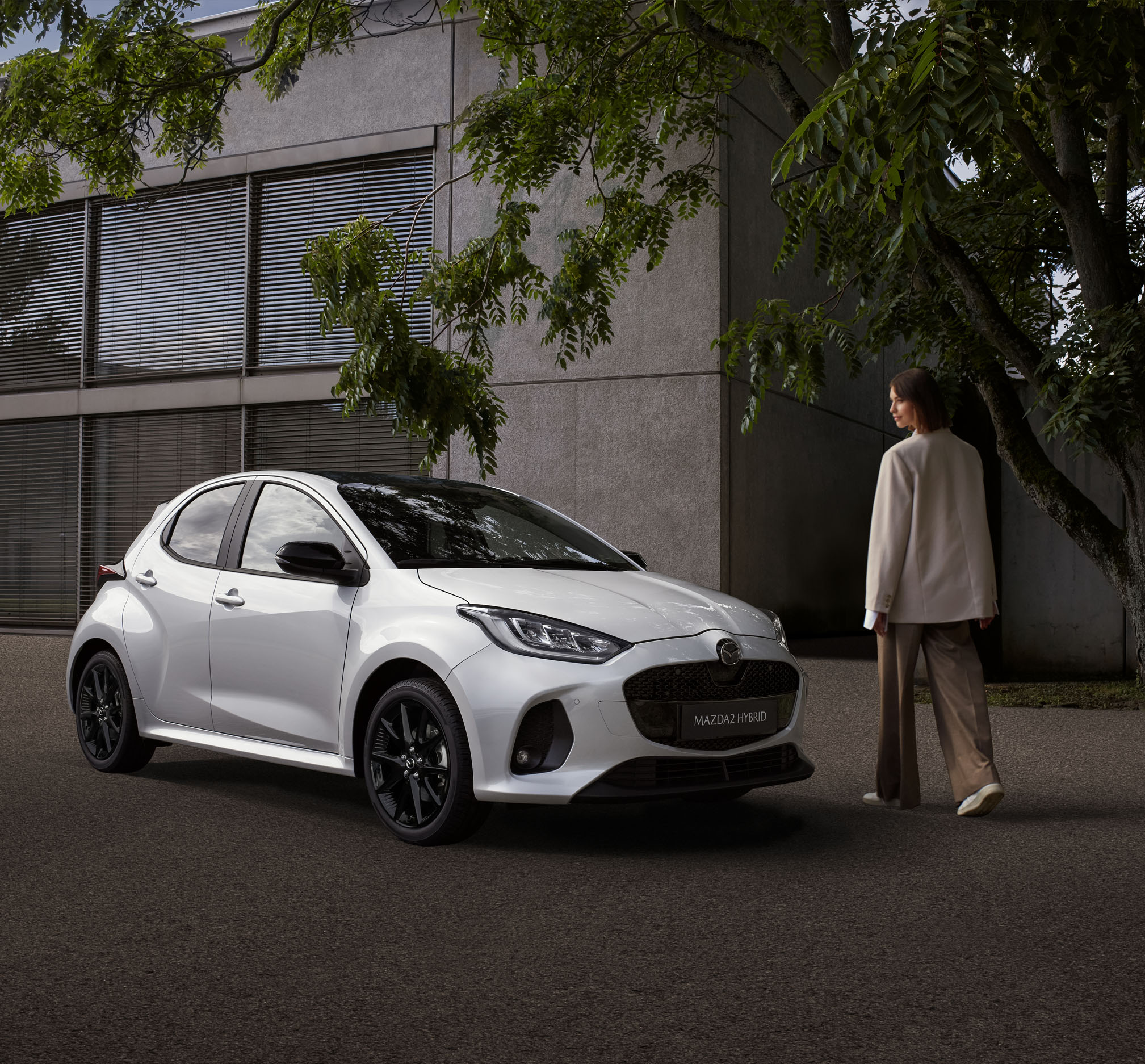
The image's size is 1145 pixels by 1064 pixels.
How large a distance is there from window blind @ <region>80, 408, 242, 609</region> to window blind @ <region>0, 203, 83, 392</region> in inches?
46.6

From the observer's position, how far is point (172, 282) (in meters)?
18.6

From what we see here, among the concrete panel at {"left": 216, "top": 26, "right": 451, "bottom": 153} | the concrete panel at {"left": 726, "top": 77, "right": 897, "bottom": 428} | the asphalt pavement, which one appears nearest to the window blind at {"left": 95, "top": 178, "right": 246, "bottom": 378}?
the concrete panel at {"left": 216, "top": 26, "right": 451, "bottom": 153}

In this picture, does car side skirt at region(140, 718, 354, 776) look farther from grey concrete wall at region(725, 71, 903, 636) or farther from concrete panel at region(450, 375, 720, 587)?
grey concrete wall at region(725, 71, 903, 636)

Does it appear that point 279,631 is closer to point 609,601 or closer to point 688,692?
point 609,601

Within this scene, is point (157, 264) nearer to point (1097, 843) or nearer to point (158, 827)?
point (158, 827)

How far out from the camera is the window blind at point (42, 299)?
19.4 meters

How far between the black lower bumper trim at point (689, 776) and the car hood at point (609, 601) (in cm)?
48

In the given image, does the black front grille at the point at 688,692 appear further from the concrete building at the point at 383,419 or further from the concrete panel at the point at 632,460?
the concrete panel at the point at 632,460

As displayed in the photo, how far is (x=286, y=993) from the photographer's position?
3463mm

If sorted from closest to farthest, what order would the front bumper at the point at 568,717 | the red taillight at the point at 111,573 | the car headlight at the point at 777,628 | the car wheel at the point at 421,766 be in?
the front bumper at the point at 568,717 → the car wheel at the point at 421,766 → the car headlight at the point at 777,628 → the red taillight at the point at 111,573

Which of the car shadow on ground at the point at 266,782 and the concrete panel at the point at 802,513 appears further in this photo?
the concrete panel at the point at 802,513

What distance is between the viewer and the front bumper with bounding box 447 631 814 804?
4875mm

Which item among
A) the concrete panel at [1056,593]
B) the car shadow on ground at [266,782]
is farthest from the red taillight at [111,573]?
the concrete panel at [1056,593]

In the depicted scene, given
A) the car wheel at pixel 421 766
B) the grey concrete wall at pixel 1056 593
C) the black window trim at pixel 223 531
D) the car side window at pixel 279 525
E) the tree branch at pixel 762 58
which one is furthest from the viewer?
the grey concrete wall at pixel 1056 593
